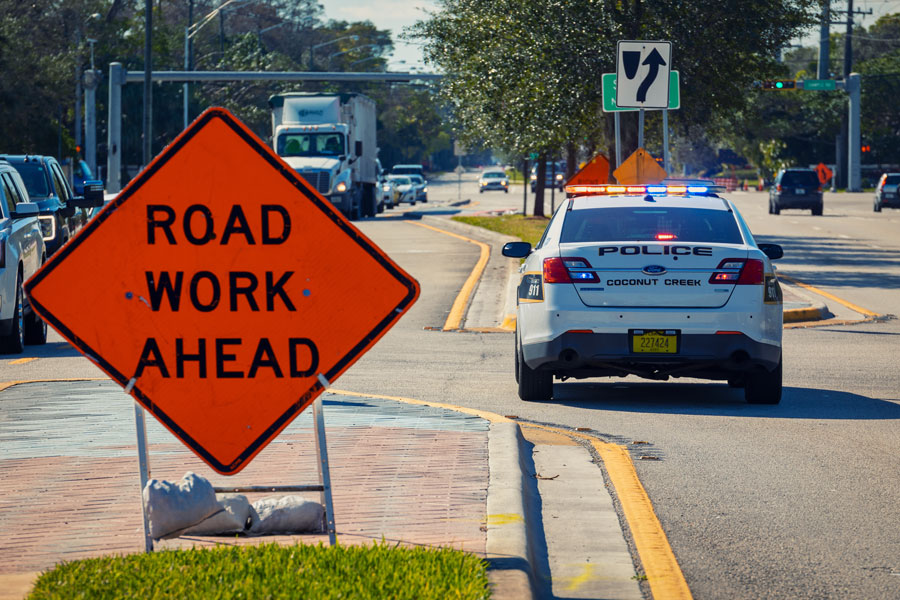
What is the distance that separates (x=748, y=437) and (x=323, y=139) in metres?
37.8

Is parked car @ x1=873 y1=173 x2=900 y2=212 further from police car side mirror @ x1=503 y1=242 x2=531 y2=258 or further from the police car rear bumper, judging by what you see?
the police car rear bumper

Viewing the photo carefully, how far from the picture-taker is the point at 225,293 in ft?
18.6

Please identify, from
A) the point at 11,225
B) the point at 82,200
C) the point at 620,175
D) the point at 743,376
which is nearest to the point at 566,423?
the point at 743,376

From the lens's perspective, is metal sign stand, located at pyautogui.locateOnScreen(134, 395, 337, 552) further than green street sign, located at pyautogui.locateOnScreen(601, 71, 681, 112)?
No

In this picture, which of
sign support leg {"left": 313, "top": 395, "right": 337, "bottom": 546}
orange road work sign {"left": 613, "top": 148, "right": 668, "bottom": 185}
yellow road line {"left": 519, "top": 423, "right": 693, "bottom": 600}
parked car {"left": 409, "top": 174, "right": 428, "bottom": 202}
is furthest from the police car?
parked car {"left": 409, "top": 174, "right": 428, "bottom": 202}

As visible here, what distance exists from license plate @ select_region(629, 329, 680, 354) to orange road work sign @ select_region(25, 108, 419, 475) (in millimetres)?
4838

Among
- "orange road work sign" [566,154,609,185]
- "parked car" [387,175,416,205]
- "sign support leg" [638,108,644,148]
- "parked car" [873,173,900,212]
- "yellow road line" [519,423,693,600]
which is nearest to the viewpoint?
"yellow road line" [519,423,693,600]

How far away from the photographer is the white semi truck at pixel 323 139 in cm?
4456

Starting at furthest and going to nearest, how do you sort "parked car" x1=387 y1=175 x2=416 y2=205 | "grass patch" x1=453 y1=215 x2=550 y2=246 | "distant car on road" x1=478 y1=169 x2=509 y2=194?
"distant car on road" x1=478 y1=169 x2=509 y2=194, "parked car" x1=387 y1=175 x2=416 y2=205, "grass patch" x1=453 y1=215 x2=550 y2=246

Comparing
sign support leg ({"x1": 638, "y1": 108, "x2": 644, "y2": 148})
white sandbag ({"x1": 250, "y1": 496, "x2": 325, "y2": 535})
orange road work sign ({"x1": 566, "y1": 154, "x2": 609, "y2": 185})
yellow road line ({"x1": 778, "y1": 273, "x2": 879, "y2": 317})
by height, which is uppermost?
sign support leg ({"x1": 638, "y1": 108, "x2": 644, "y2": 148})

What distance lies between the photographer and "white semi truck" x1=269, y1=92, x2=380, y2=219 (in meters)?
44.6

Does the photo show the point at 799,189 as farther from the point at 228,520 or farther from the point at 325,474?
the point at 325,474

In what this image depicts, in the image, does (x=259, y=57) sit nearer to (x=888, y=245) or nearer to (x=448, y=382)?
(x=888, y=245)

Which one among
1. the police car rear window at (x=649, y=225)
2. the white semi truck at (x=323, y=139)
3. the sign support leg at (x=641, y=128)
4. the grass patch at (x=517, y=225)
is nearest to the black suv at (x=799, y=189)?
the grass patch at (x=517, y=225)
